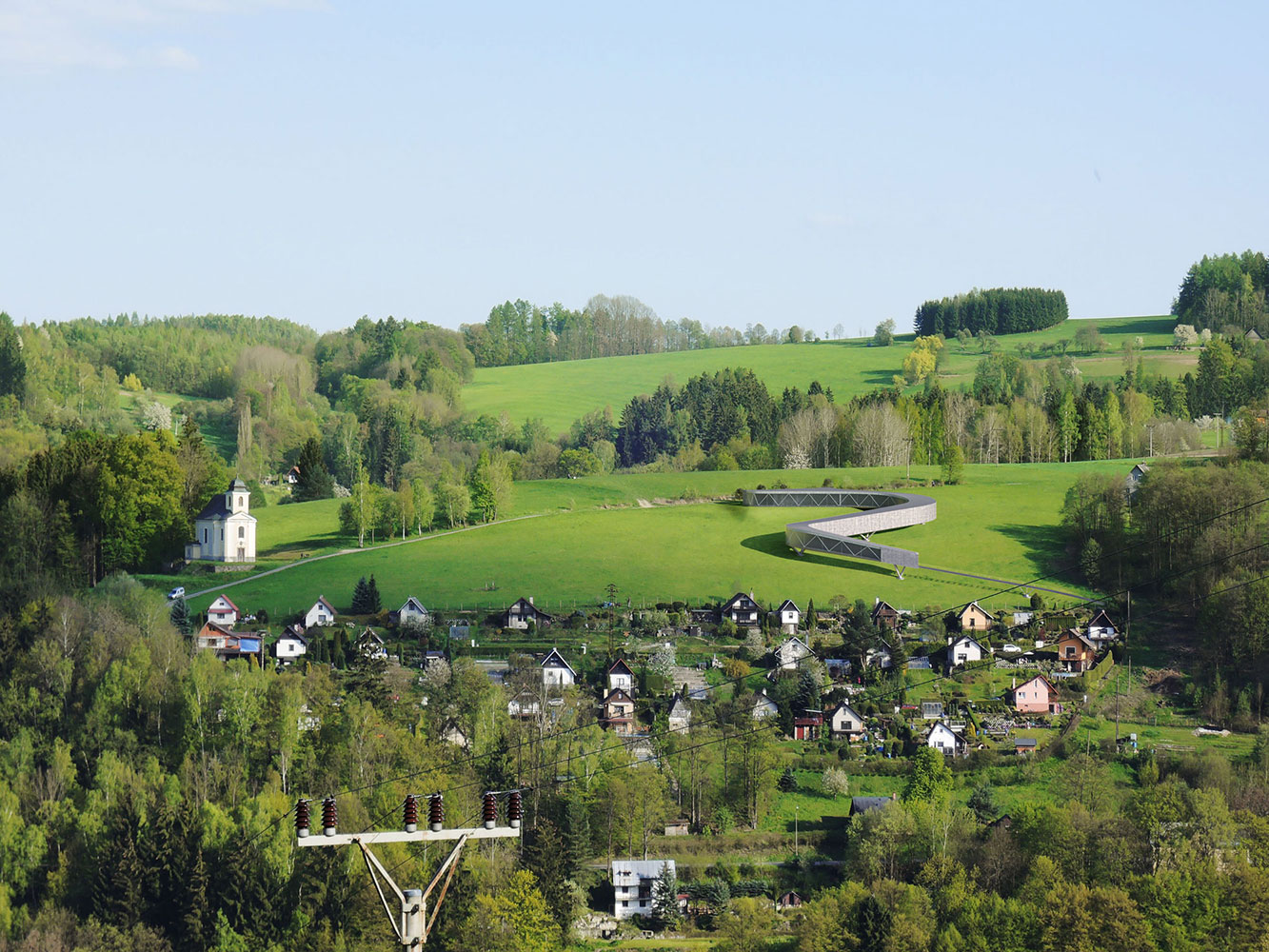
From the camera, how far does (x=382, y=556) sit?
7906 cm

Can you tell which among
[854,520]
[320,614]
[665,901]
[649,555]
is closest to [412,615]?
[320,614]

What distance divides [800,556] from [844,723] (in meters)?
21.0

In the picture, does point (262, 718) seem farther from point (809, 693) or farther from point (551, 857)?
point (809, 693)

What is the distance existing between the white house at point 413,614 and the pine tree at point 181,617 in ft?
28.1

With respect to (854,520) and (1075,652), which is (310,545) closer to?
(854,520)

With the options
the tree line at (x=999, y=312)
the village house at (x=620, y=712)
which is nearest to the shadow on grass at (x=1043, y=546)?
the village house at (x=620, y=712)

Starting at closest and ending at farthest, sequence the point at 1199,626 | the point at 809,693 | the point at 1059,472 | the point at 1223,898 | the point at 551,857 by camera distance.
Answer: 1. the point at 1223,898
2. the point at 551,857
3. the point at 809,693
4. the point at 1199,626
5. the point at 1059,472

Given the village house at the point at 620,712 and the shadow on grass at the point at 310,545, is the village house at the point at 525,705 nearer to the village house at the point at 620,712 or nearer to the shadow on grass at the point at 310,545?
the village house at the point at 620,712

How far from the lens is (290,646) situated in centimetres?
6481

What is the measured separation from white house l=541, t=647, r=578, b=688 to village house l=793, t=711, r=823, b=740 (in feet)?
27.8

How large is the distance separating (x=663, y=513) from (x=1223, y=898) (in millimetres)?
50214

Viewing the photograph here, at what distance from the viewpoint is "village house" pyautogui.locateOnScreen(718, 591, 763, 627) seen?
68.0m

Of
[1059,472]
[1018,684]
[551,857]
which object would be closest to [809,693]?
[1018,684]

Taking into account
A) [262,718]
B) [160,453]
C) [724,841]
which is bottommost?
[724,841]
